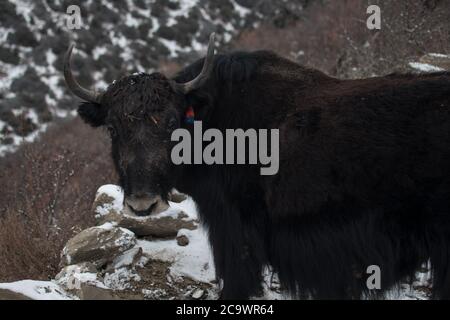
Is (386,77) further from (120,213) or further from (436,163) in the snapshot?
(120,213)

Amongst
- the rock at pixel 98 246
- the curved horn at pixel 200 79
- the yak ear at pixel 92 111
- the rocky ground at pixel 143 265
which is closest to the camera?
the curved horn at pixel 200 79

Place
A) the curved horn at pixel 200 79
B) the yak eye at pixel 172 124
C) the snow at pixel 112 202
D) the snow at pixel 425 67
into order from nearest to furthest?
1. the yak eye at pixel 172 124
2. the curved horn at pixel 200 79
3. the snow at pixel 112 202
4. the snow at pixel 425 67

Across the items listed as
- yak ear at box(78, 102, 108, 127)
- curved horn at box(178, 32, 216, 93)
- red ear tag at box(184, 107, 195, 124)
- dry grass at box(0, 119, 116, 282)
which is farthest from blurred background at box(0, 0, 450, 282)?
curved horn at box(178, 32, 216, 93)

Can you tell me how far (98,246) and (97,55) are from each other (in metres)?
12.6

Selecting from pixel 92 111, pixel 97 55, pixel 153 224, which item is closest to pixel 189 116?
pixel 92 111

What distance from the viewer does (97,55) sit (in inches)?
642

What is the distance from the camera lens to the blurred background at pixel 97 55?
21.3 feet

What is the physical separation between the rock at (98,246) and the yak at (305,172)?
32.5 inches

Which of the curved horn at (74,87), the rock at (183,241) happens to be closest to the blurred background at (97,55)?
the rock at (183,241)

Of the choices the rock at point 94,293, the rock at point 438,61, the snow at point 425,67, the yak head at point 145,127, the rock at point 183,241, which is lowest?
the rock at point 94,293

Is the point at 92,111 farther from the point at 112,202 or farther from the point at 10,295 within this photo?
the point at 10,295

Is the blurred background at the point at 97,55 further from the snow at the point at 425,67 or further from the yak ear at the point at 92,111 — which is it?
the yak ear at the point at 92,111

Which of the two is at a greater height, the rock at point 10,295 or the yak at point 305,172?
the yak at point 305,172
